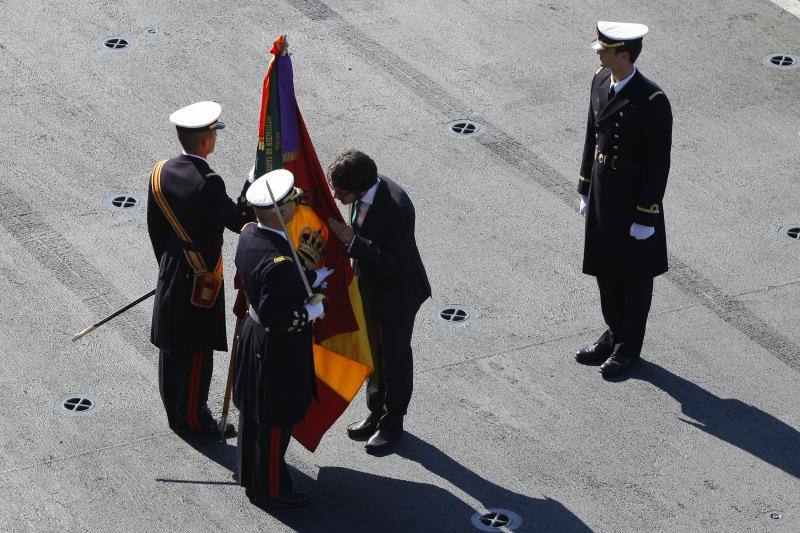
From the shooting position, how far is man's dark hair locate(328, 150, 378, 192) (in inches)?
282

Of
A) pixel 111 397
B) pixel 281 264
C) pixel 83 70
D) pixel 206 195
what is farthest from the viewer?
pixel 83 70

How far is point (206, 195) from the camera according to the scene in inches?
287

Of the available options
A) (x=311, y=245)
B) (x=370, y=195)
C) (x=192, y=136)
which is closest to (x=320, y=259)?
(x=311, y=245)

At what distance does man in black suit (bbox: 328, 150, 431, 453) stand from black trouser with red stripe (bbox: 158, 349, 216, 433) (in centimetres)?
81

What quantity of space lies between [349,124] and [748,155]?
2.97 m

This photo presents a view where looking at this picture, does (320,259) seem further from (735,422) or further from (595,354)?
(735,422)

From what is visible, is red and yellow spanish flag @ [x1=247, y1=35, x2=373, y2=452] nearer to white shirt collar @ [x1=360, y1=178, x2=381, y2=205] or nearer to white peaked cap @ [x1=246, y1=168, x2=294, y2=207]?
white shirt collar @ [x1=360, y1=178, x2=381, y2=205]

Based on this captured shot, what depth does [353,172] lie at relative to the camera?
282 inches

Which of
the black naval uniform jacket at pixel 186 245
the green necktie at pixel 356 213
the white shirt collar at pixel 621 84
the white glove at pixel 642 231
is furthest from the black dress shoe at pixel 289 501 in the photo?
the white shirt collar at pixel 621 84

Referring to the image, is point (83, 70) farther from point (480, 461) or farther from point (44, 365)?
point (480, 461)

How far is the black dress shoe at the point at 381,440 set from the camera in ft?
25.3

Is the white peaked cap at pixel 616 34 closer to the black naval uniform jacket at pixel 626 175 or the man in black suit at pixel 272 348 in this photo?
the black naval uniform jacket at pixel 626 175

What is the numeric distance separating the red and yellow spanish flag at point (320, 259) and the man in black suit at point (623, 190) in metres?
1.59

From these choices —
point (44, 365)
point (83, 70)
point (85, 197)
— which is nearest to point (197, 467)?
point (44, 365)
